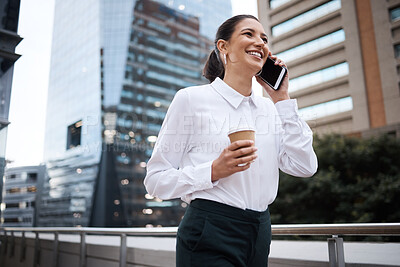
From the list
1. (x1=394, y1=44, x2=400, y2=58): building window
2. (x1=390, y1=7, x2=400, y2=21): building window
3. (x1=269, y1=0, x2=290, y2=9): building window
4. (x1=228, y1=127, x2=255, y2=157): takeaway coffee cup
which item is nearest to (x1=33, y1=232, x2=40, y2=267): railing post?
(x1=228, y1=127, x2=255, y2=157): takeaway coffee cup

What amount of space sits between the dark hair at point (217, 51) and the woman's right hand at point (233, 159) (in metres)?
0.38

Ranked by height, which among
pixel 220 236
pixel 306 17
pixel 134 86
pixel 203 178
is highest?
pixel 306 17

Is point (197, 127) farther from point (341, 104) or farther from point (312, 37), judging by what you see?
point (312, 37)

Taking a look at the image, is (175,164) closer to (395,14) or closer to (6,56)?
(6,56)

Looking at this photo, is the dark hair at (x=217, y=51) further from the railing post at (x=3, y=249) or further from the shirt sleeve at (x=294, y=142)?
the railing post at (x=3, y=249)

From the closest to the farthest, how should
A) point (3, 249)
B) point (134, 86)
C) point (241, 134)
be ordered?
1. point (241, 134)
2. point (3, 249)
3. point (134, 86)

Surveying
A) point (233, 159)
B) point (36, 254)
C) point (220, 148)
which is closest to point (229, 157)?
point (233, 159)

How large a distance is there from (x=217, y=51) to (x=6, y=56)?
2.42 meters

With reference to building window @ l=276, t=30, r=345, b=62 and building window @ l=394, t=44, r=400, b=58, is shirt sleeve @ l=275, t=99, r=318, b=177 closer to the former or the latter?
building window @ l=394, t=44, r=400, b=58

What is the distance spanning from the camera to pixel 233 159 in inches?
27.2

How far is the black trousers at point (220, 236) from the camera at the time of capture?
733 mm

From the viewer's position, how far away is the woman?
74 cm

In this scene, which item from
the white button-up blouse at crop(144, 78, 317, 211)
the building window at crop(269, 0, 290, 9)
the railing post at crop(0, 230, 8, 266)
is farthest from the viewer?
the building window at crop(269, 0, 290, 9)

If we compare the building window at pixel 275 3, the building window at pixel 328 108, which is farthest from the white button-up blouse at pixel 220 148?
the building window at pixel 275 3
